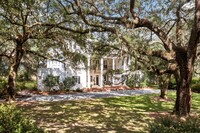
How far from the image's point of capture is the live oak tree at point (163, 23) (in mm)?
10156

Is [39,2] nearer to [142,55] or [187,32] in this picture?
[142,55]

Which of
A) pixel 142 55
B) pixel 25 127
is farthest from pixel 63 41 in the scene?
pixel 25 127

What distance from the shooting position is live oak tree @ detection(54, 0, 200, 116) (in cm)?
1016

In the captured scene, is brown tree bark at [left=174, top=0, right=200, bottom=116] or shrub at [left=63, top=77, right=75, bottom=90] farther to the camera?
shrub at [left=63, top=77, right=75, bottom=90]

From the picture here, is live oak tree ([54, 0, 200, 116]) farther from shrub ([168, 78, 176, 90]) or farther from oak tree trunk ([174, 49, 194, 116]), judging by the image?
shrub ([168, 78, 176, 90])

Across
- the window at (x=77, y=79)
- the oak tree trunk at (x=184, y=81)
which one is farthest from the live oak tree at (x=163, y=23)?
the window at (x=77, y=79)

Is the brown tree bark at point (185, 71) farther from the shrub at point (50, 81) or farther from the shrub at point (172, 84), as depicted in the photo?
the shrub at point (172, 84)

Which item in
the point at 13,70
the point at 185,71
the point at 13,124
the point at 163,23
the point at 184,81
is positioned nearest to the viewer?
the point at 13,124

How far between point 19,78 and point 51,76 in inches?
285

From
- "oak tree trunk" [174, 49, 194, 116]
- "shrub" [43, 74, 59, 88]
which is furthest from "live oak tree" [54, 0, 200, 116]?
"shrub" [43, 74, 59, 88]

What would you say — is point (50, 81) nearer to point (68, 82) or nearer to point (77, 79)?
point (68, 82)

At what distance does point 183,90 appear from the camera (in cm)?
1083

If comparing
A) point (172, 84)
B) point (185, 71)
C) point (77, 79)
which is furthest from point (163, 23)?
point (172, 84)

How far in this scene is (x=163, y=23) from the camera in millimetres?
14109
